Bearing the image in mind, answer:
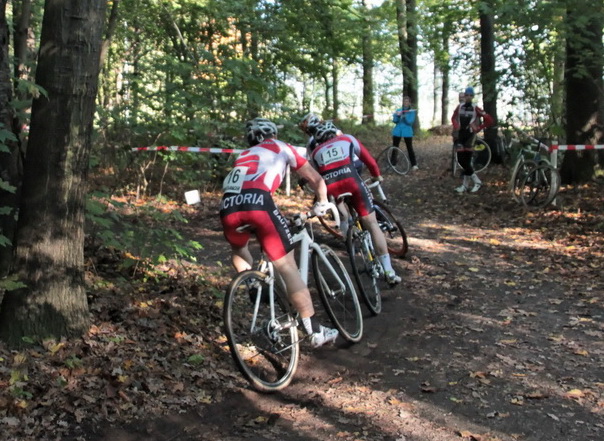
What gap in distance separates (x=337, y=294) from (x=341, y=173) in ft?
6.49

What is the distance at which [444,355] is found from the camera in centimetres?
573

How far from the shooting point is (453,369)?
212 inches

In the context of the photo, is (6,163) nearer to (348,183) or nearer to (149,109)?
(348,183)

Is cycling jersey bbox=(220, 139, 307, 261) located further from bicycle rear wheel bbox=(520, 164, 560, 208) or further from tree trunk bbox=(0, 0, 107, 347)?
bicycle rear wheel bbox=(520, 164, 560, 208)

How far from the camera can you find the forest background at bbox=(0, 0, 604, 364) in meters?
4.78

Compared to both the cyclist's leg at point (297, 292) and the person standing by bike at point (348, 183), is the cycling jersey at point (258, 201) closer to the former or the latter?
the cyclist's leg at point (297, 292)

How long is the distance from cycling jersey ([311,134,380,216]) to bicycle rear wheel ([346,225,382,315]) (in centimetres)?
45

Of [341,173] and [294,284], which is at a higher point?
[341,173]

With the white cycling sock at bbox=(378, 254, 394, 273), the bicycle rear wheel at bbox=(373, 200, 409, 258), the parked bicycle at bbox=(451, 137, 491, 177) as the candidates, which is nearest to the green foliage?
Answer: the white cycling sock at bbox=(378, 254, 394, 273)

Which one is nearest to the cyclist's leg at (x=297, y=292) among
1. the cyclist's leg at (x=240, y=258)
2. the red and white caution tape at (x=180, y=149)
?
the cyclist's leg at (x=240, y=258)

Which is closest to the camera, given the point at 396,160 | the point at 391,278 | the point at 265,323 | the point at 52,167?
the point at 52,167

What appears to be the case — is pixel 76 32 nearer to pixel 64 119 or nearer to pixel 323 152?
pixel 64 119

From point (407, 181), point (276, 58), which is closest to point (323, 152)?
point (276, 58)

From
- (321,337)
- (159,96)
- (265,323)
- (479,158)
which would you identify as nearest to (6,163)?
(265,323)
